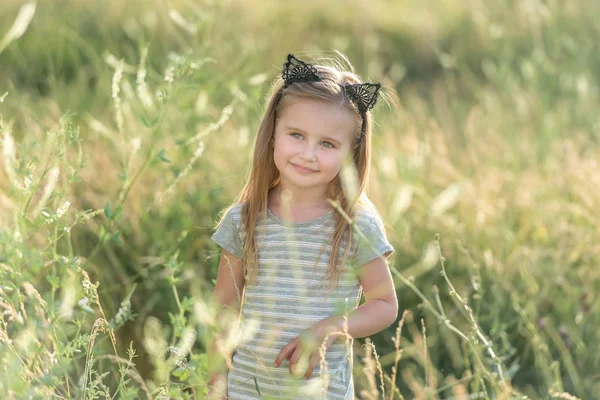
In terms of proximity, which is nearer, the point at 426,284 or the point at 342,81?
the point at 342,81

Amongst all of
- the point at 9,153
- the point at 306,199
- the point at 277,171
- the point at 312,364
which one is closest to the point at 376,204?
the point at 277,171

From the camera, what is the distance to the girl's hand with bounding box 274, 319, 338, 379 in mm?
2251

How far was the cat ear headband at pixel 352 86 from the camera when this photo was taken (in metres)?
2.50

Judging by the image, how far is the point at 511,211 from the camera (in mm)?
4191

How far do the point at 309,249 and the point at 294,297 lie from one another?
130 mm

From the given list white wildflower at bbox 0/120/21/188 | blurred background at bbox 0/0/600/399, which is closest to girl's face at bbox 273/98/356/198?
blurred background at bbox 0/0/600/399

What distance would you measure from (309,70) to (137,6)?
24.7ft

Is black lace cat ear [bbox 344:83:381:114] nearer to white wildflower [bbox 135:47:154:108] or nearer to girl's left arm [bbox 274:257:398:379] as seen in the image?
girl's left arm [bbox 274:257:398:379]

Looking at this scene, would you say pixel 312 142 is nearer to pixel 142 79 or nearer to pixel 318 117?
pixel 318 117

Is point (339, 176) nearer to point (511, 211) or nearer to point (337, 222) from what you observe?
point (337, 222)

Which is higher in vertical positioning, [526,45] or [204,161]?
[526,45]

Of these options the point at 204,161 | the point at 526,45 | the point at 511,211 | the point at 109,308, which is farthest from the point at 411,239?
the point at 526,45

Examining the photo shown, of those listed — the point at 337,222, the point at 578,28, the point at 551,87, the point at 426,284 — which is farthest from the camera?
the point at 578,28

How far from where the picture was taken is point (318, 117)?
2422mm
